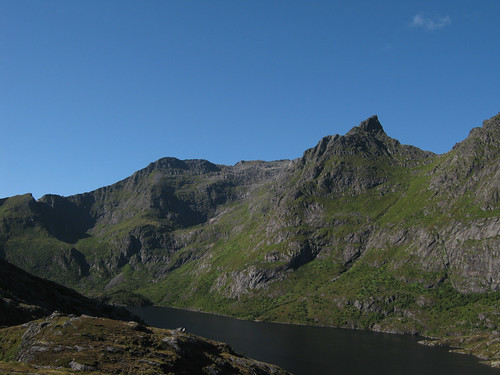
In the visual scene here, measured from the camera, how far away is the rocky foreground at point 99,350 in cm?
7006

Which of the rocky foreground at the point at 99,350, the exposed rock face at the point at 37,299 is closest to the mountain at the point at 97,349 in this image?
the rocky foreground at the point at 99,350

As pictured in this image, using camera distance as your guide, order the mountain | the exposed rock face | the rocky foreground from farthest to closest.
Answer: the exposed rock face < the mountain < the rocky foreground

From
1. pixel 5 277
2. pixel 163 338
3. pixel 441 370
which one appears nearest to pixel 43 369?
pixel 163 338

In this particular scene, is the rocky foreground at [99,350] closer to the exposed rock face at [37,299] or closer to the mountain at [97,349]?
the mountain at [97,349]

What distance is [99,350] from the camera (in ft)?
245

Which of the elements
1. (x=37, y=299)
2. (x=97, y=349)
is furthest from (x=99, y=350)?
(x=37, y=299)

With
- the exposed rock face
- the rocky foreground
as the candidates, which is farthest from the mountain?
the exposed rock face

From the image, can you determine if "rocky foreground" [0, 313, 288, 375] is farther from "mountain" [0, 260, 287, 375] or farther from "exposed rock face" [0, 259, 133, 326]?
"exposed rock face" [0, 259, 133, 326]

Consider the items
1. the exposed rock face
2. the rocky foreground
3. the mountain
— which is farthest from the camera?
the exposed rock face

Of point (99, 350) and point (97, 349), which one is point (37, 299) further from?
point (99, 350)

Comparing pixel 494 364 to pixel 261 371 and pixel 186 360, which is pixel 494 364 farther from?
pixel 186 360

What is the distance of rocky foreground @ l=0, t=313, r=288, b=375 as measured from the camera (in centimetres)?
7006

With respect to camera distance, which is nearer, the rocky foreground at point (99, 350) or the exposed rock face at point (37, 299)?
the rocky foreground at point (99, 350)

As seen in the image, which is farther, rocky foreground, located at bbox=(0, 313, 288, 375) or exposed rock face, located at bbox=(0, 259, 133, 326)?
exposed rock face, located at bbox=(0, 259, 133, 326)
